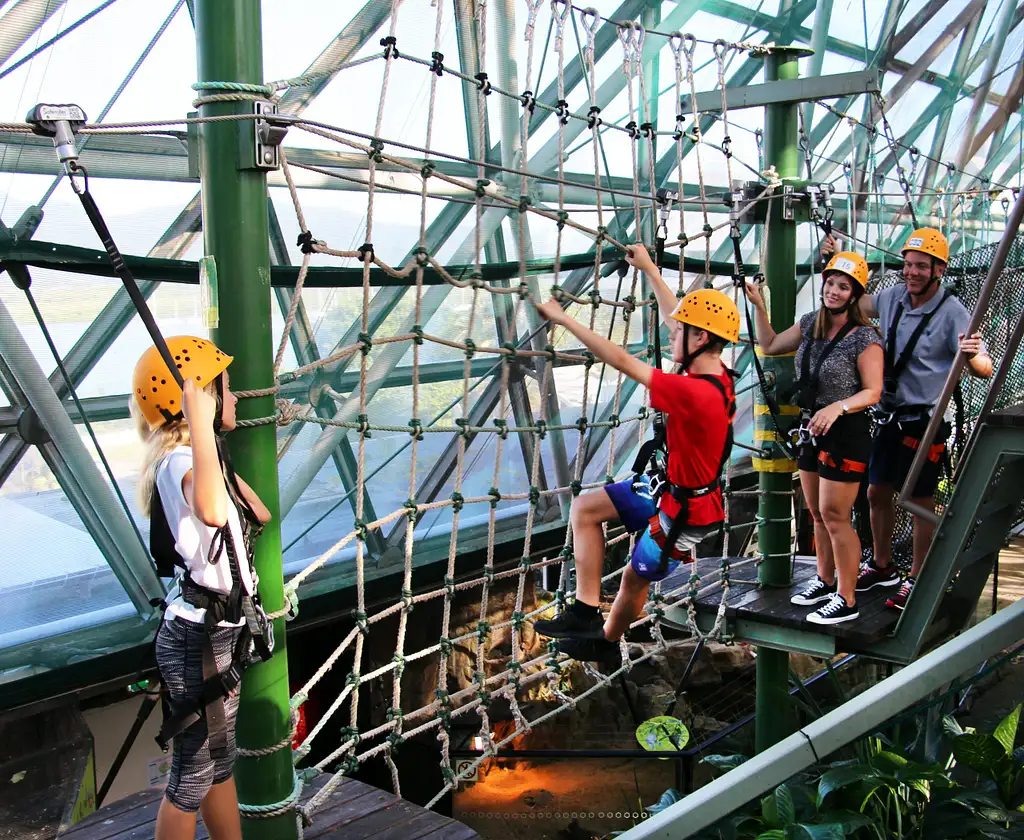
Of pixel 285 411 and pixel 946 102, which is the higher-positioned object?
pixel 946 102

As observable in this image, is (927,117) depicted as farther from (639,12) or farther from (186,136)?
(186,136)

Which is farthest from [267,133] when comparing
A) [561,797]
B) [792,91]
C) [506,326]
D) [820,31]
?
[820,31]

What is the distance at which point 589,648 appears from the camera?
2.85 metres

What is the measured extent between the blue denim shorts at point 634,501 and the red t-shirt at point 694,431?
0.09 metres

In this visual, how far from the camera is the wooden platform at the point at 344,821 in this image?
2.17 meters

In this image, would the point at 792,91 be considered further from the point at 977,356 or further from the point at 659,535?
the point at 659,535

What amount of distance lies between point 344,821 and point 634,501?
108 centimetres

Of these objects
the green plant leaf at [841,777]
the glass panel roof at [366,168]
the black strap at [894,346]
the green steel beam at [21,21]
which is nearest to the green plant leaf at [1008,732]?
the green plant leaf at [841,777]

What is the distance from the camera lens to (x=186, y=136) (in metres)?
1.95

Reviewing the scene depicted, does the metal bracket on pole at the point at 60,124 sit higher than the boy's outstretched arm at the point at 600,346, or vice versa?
the metal bracket on pole at the point at 60,124

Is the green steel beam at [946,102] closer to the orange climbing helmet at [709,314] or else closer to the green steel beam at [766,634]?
the green steel beam at [766,634]

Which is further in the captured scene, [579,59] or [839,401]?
[579,59]

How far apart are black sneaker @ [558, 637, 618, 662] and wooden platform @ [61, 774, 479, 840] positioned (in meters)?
0.68

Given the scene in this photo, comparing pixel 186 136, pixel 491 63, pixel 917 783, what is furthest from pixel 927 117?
pixel 186 136
